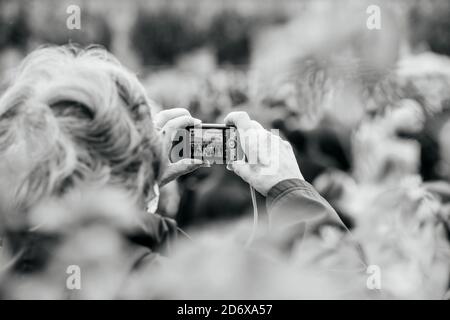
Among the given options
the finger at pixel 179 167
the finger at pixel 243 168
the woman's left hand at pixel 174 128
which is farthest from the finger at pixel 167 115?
the finger at pixel 243 168

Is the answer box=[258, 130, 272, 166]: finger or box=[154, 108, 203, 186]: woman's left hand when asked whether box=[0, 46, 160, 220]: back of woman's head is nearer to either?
box=[154, 108, 203, 186]: woman's left hand

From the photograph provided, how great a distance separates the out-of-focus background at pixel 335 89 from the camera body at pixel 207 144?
0.08m

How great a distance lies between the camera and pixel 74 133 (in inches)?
61.7

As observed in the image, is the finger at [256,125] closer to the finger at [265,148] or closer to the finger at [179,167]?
the finger at [265,148]

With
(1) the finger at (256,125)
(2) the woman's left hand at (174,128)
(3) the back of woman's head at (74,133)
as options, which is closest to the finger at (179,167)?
(2) the woman's left hand at (174,128)

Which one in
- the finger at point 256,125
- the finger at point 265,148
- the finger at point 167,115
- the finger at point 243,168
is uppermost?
the finger at point 167,115

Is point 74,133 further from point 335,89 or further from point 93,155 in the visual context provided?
point 335,89

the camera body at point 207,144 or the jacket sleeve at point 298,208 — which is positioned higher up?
the camera body at point 207,144

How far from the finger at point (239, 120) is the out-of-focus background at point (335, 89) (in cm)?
3

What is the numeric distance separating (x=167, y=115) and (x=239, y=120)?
0.83ft

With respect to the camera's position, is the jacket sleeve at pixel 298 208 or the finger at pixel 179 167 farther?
the finger at pixel 179 167

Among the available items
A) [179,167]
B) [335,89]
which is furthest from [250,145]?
[335,89]

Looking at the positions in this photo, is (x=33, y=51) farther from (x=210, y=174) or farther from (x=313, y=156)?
(x=313, y=156)

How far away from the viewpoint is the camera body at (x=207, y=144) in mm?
1795
